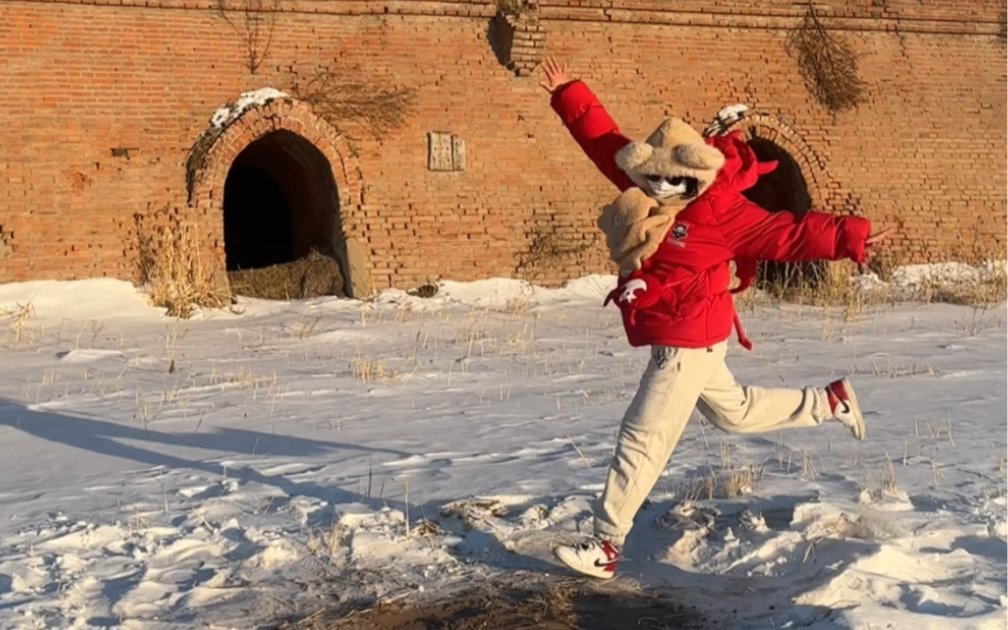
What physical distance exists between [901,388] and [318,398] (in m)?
3.97

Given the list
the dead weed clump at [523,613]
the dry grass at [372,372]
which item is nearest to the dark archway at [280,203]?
the dry grass at [372,372]

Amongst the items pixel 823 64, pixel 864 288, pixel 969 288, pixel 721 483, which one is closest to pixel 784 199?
pixel 823 64

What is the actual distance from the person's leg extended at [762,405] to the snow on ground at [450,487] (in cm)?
36

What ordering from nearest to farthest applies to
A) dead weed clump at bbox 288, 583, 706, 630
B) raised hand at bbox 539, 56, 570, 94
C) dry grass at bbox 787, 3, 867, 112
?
dead weed clump at bbox 288, 583, 706, 630
raised hand at bbox 539, 56, 570, 94
dry grass at bbox 787, 3, 867, 112

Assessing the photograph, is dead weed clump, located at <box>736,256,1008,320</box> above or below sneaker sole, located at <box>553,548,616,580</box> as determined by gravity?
above

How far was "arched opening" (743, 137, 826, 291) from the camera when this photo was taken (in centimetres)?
1580

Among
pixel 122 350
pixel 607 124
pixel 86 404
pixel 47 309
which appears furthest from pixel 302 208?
pixel 607 124

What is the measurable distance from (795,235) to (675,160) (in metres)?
0.52

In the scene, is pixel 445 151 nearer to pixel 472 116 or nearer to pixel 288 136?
pixel 472 116

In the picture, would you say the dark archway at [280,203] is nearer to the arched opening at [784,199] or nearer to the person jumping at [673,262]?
the arched opening at [784,199]

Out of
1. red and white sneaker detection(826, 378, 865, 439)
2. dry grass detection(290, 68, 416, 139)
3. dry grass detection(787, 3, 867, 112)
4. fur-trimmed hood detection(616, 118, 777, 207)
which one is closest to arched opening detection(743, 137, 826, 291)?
dry grass detection(787, 3, 867, 112)

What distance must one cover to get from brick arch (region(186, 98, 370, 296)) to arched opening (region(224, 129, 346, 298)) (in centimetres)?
11

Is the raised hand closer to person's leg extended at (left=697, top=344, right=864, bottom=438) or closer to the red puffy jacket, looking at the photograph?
the red puffy jacket

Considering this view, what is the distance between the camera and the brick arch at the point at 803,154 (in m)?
16.1
